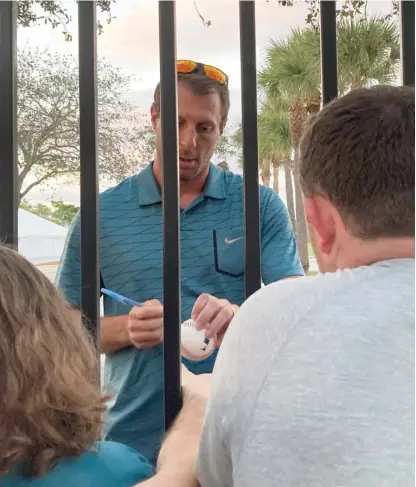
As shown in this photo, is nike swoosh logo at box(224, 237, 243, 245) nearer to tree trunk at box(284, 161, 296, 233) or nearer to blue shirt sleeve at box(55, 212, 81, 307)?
tree trunk at box(284, 161, 296, 233)

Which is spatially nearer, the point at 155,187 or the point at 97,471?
the point at 97,471

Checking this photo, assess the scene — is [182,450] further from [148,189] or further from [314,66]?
[314,66]

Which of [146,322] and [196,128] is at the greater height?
[196,128]

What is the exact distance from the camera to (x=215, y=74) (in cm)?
147

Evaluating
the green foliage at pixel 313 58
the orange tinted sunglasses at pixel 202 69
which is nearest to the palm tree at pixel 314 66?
the green foliage at pixel 313 58

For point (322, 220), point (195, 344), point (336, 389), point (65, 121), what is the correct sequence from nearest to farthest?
point (336, 389)
point (322, 220)
point (195, 344)
point (65, 121)

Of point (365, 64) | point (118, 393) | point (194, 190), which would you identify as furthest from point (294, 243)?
point (365, 64)

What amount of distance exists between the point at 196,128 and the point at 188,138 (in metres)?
0.04

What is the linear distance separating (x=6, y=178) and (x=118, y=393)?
0.67m

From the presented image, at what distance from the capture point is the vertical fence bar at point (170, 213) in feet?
2.95

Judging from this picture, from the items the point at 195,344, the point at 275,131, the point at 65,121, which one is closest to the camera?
the point at 195,344

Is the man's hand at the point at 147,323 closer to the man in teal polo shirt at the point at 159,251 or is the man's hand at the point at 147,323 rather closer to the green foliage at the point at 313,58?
the man in teal polo shirt at the point at 159,251

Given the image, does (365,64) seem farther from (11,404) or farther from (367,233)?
(11,404)

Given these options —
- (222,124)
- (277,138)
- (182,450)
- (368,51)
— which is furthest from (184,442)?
(368,51)
